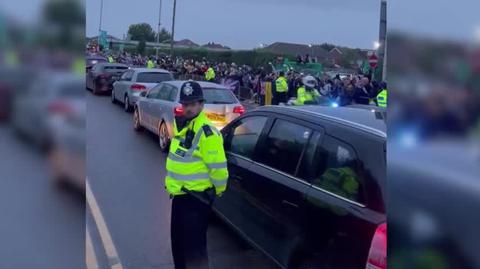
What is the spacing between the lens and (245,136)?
15.5ft

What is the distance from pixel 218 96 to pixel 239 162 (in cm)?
590

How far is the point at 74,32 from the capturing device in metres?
1.14

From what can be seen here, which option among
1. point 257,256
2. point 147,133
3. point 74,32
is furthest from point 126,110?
point 74,32

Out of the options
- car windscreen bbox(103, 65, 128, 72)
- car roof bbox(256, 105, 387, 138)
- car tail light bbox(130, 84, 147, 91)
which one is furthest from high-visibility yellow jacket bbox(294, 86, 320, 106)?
car windscreen bbox(103, 65, 128, 72)

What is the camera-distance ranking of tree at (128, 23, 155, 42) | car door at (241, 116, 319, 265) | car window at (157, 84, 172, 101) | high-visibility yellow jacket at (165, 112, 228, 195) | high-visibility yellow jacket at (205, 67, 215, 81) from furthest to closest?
1. tree at (128, 23, 155, 42)
2. high-visibility yellow jacket at (205, 67, 215, 81)
3. car window at (157, 84, 172, 101)
4. car door at (241, 116, 319, 265)
5. high-visibility yellow jacket at (165, 112, 228, 195)

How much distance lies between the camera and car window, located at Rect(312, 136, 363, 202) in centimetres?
316

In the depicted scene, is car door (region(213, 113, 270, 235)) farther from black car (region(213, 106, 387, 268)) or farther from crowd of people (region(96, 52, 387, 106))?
crowd of people (region(96, 52, 387, 106))

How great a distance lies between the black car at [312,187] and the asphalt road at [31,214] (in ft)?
6.63

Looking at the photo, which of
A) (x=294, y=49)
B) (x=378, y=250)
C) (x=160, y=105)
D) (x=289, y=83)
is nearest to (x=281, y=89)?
(x=289, y=83)

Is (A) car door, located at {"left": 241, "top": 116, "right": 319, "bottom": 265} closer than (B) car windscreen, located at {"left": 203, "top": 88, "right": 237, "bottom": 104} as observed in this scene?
Yes

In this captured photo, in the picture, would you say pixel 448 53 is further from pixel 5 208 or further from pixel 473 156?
pixel 5 208

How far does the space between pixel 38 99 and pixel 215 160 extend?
7.78ft

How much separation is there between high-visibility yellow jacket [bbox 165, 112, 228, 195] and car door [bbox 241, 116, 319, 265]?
485 millimetres

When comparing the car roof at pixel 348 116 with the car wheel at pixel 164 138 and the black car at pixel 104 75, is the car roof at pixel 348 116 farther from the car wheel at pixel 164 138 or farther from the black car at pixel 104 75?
the black car at pixel 104 75
